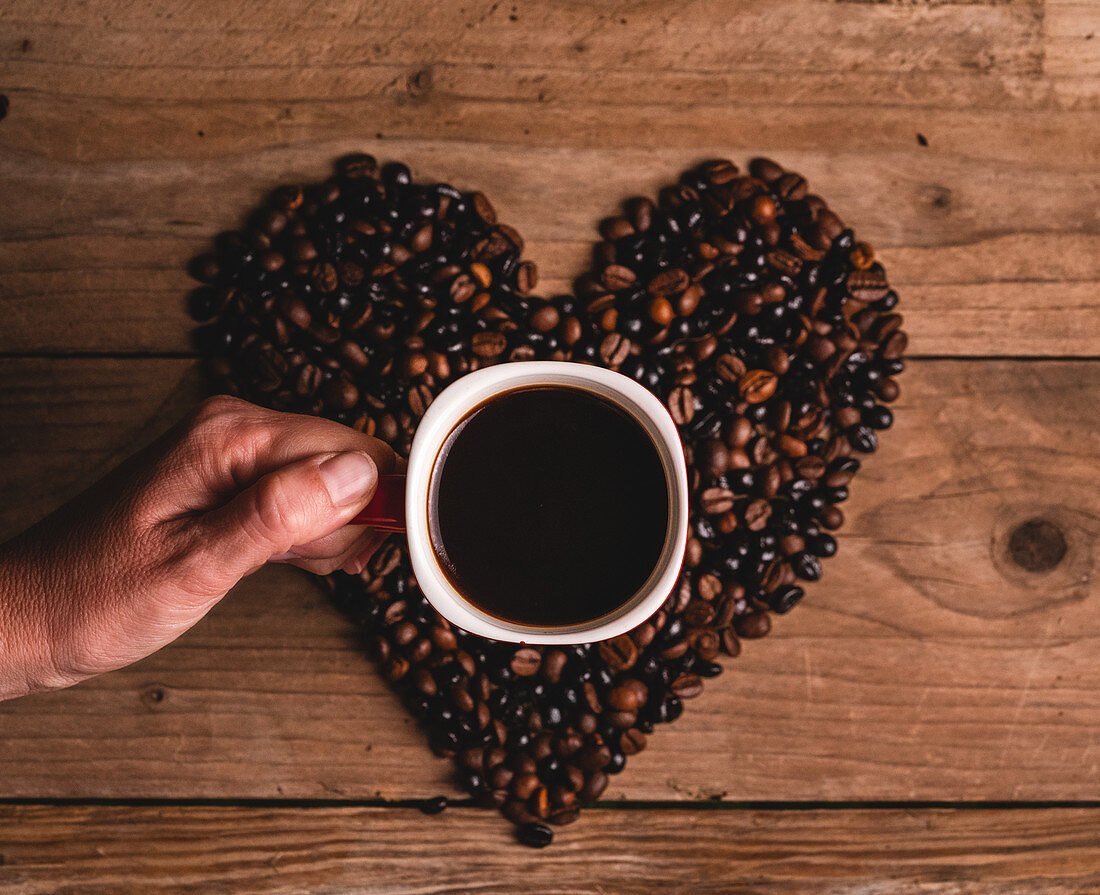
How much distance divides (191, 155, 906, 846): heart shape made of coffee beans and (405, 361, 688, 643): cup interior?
1.27ft

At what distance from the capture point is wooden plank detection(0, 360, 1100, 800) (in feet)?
3.97

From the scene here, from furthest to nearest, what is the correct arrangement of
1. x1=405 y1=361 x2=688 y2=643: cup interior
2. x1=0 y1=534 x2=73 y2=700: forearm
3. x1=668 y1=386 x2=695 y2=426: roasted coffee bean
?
1. x1=668 y1=386 x2=695 y2=426: roasted coffee bean
2. x1=0 y1=534 x2=73 y2=700: forearm
3. x1=405 y1=361 x2=688 y2=643: cup interior

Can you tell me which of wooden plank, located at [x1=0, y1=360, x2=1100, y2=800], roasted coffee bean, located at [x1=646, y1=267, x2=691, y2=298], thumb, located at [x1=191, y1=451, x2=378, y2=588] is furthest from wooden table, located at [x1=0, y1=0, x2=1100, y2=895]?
thumb, located at [x1=191, y1=451, x2=378, y2=588]

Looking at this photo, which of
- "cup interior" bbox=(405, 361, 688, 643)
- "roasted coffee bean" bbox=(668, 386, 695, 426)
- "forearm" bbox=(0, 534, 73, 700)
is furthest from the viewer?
"roasted coffee bean" bbox=(668, 386, 695, 426)

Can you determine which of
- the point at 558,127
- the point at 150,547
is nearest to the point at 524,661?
the point at 150,547

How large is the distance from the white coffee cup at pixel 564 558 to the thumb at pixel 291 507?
0.08 feet

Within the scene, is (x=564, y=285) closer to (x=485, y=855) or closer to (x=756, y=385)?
(x=756, y=385)

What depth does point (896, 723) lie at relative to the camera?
4.05 feet

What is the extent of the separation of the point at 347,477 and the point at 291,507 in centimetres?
6

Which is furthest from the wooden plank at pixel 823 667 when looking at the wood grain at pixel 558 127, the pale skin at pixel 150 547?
the pale skin at pixel 150 547

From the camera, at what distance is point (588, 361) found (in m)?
1.17

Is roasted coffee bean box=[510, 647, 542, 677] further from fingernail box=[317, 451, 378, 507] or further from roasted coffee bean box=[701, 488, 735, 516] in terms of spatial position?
fingernail box=[317, 451, 378, 507]

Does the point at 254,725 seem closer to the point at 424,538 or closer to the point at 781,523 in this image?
the point at 424,538

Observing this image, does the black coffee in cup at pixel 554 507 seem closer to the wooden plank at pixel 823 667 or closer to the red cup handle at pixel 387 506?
the red cup handle at pixel 387 506
